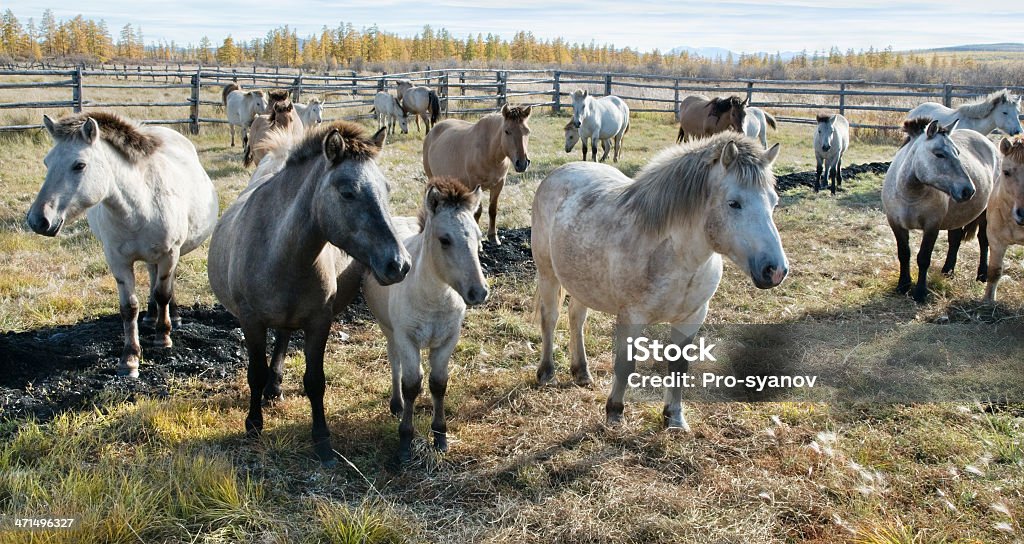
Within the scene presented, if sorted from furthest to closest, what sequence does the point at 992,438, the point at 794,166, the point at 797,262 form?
the point at 794,166 → the point at 797,262 → the point at 992,438

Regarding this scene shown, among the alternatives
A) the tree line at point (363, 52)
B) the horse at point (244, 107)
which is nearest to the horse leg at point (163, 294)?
the horse at point (244, 107)

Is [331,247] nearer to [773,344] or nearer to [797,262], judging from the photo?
[773,344]

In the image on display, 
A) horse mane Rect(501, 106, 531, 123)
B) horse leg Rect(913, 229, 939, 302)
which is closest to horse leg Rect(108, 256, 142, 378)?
horse mane Rect(501, 106, 531, 123)

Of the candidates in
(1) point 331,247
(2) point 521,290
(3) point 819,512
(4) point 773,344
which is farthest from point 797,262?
(1) point 331,247

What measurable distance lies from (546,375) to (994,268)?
4698 millimetres

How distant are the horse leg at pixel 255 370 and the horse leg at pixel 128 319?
4.14ft

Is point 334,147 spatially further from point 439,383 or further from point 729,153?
point 729,153

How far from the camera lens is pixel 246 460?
3.76m

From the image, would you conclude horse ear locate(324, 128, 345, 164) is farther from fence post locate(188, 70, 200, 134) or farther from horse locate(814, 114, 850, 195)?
fence post locate(188, 70, 200, 134)

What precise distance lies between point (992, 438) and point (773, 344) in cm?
190

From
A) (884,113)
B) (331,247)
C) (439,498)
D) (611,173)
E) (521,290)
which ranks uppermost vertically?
(884,113)

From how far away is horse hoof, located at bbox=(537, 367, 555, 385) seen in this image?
507cm

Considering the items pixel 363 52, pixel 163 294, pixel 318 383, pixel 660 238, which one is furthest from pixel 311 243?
pixel 363 52

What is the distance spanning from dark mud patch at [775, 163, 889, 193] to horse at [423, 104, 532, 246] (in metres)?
5.56
